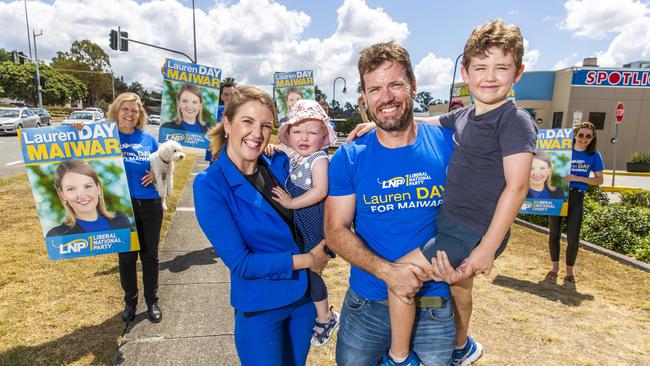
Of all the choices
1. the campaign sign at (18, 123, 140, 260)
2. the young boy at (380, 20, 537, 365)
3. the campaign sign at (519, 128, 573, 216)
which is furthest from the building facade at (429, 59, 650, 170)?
the young boy at (380, 20, 537, 365)

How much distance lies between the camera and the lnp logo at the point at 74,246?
3850 mm

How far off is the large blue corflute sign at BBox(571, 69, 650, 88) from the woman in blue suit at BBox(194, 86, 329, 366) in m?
28.4

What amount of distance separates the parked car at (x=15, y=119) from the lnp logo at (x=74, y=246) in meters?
26.8

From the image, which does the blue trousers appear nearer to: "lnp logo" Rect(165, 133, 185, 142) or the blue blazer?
the blue blazer

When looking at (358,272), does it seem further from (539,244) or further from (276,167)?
(539,244)

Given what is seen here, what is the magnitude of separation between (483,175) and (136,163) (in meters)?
3.60

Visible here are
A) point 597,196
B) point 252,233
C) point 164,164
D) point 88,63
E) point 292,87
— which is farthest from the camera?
point 88,63

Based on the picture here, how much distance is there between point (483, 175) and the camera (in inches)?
76.9

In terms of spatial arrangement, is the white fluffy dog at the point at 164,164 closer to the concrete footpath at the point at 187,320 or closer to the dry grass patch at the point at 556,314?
the concrete footpath at the point at 187,320

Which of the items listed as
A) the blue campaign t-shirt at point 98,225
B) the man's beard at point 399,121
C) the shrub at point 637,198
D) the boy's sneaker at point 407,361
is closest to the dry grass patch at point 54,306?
the blue campaign t-shirt at point 98,225

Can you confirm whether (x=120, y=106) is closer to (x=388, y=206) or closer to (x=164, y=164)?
(x=164, y=164)

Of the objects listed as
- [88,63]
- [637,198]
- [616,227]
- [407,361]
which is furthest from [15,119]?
[88,63]

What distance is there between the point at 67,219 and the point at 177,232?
3656 mm

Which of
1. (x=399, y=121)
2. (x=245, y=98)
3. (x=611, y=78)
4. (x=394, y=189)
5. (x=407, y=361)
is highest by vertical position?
(x=611, y=78)
